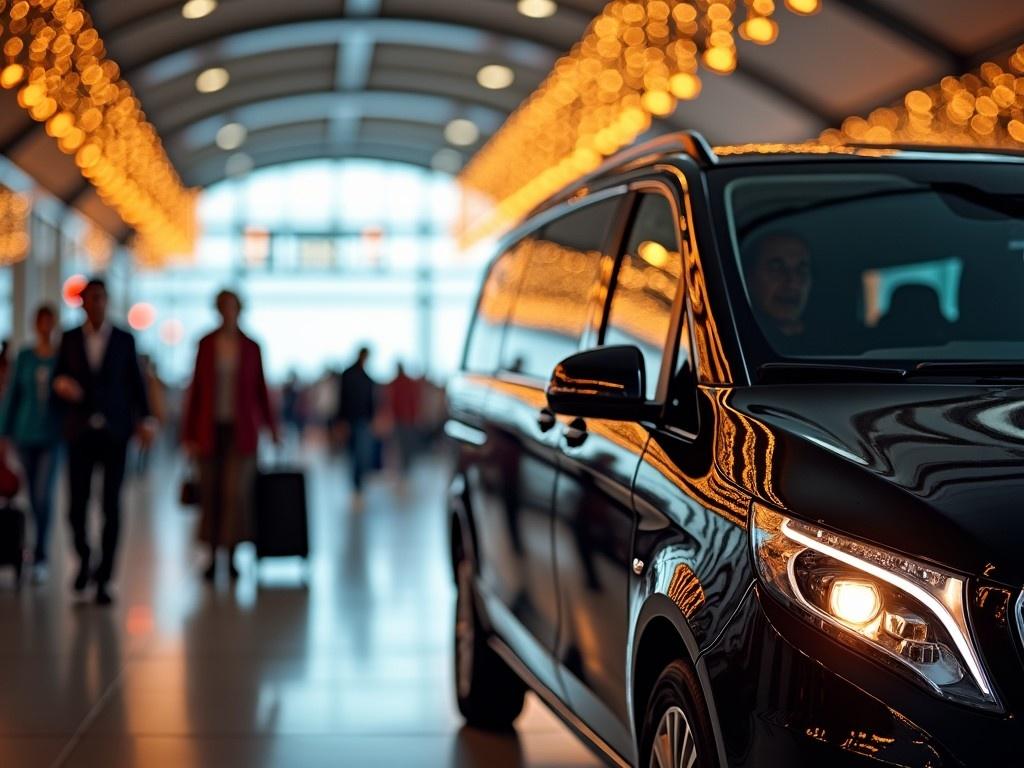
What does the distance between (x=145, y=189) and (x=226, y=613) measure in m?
24.4

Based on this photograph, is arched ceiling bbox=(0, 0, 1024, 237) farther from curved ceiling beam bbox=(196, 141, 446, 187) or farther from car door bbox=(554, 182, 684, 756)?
car door bbox=(554, 182, 684, 756)

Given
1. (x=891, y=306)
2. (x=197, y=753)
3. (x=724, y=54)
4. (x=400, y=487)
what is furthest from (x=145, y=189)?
(x=891, y=306)

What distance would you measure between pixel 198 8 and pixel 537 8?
471cm

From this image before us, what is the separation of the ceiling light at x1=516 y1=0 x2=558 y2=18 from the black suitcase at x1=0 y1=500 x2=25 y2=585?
46.9 feet

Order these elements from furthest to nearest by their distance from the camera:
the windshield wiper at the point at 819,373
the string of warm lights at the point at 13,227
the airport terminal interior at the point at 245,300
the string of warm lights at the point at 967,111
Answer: the string of warm lights at the point at 13,227
the string of warm lights at the point at 967,111
the airport terminal interior at the point at 245,300
the windshield wiper at the point at 819,373

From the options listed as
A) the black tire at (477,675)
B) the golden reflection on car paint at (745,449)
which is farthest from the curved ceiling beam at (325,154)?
the golden reflection on car paint at (745,449)

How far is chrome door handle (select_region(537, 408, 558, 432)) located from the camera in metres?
4.95

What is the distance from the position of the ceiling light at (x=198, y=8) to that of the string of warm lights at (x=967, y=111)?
9070mm

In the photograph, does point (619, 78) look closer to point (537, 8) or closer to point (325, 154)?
point (537, 8)

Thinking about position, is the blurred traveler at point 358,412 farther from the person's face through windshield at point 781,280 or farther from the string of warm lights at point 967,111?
the person's face through windshield at point 781,280

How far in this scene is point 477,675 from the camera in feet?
21.4

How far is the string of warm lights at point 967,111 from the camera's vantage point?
17.7 m

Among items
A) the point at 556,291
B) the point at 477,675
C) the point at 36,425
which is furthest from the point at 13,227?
the point at 556,291

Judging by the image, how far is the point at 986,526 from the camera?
2.93m
